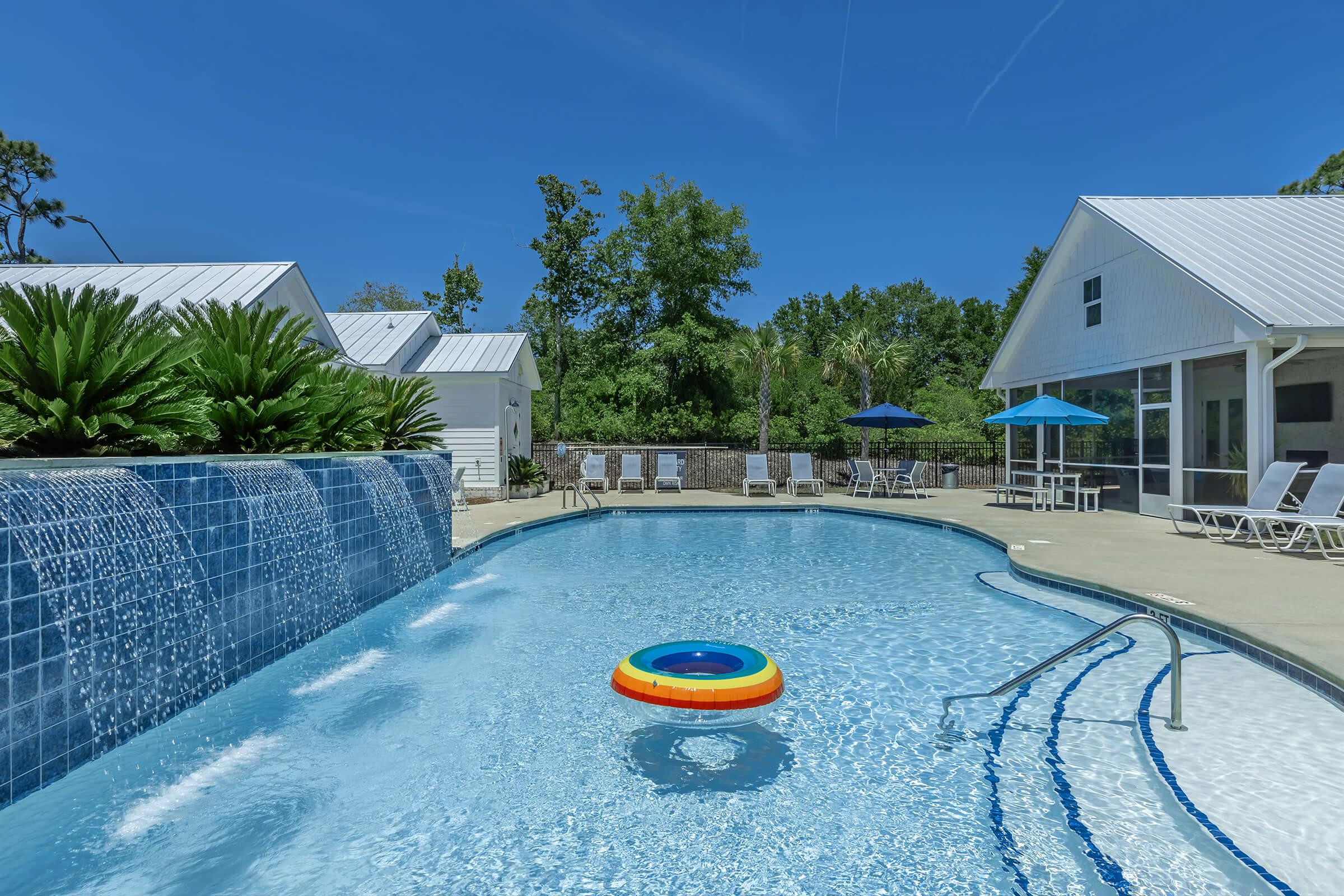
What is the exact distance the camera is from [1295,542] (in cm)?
880

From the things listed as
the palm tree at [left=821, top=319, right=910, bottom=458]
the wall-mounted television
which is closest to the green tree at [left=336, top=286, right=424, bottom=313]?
the palm tree at [left=821, top=319, right=910, bottom=458]

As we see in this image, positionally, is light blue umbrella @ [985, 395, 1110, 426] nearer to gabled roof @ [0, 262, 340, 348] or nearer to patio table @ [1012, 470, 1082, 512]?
patio table @ [1012, 470, 1082, 512]

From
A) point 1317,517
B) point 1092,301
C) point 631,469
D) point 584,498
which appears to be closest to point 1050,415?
point 1092,301

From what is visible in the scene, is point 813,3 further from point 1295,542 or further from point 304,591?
point 304,591

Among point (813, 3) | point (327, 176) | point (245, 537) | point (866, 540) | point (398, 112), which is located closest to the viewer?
point (245, 537)

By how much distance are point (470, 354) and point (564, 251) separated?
15.0 metres

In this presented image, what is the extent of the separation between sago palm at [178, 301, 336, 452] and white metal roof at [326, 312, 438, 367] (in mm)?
9970

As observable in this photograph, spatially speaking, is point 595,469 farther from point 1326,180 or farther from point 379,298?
point 379,298

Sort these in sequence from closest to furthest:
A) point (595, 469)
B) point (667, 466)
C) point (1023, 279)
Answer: point (595, 469) → point (667, 466) → point (1023, 279)

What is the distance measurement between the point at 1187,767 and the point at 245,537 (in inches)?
219

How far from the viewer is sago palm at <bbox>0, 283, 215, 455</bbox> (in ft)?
11.8

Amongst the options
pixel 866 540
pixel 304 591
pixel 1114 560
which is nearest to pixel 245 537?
pixel 304 591

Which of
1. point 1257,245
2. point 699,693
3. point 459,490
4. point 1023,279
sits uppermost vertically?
point 1023,279

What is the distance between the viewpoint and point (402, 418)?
900 cm
